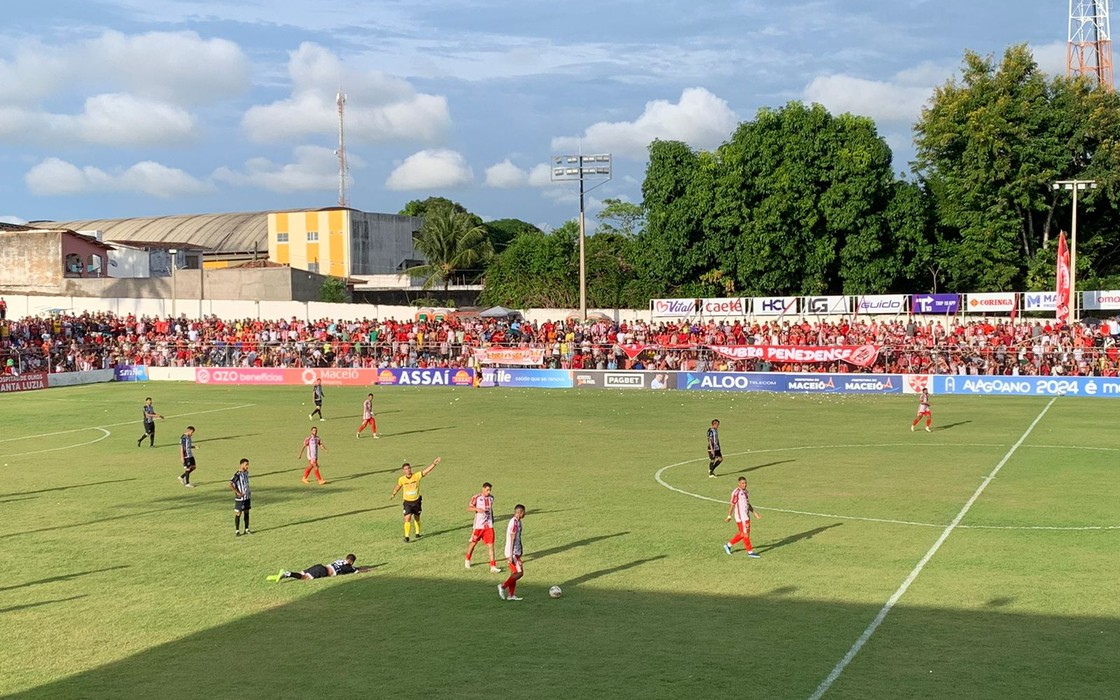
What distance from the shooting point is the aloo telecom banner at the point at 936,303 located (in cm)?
6456

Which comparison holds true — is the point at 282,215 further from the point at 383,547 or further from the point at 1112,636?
the point at 1112,636

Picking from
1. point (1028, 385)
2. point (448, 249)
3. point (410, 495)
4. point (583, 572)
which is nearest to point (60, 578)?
point (410, 495)

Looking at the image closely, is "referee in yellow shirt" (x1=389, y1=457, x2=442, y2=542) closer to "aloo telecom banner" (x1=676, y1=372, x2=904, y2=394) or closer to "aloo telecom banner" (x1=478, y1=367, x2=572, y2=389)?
"aloo telecom banner" (x1=676, y1=372, x2=904, y2=394)

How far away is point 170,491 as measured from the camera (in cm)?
2883

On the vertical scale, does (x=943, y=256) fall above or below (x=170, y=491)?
above

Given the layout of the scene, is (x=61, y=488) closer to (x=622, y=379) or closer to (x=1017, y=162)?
(x=622, y=379)

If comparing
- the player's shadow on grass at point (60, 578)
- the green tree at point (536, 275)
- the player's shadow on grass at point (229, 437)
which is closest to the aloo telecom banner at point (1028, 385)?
the player's shadow on grass at point (229, 437)

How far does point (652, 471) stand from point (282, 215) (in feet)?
261

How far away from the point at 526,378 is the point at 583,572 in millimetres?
41812

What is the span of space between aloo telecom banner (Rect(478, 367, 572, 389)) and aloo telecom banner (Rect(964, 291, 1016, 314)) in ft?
77.9

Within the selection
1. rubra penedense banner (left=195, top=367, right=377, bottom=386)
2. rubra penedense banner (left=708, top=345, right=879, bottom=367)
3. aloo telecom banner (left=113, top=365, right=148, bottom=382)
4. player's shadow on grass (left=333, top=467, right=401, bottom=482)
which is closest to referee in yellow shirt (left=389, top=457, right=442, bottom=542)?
player's shadow on grass (left=333, top=467, right=401, bottom=482)

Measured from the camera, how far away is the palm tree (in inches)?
3728

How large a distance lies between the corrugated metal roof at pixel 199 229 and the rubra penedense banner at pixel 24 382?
40.8m

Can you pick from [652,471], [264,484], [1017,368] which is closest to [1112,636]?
[652,471]
